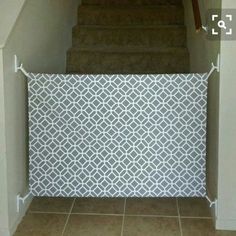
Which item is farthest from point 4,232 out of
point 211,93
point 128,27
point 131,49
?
point 128,27

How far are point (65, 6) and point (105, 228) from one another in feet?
7.06

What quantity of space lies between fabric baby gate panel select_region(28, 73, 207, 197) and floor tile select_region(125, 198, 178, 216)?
0.43ft

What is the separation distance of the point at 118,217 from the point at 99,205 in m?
0.21

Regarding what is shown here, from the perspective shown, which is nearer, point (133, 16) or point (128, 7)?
point (133, 16)

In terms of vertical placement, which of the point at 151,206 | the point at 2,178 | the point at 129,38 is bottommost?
the point at 151,206

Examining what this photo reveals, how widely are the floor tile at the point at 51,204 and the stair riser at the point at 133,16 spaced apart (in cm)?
A: 197

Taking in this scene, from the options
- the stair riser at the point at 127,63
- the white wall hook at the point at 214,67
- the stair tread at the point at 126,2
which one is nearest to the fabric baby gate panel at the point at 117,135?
the white wall hook at the point at 214,67

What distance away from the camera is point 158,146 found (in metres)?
2.65

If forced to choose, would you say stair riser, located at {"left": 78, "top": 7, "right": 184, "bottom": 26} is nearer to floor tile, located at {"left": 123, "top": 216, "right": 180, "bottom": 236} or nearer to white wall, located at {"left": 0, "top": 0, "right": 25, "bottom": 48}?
white wall, located at {"left": 0, "top": 0, "right": 25, "bottom": 48}

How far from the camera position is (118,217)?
271 cm

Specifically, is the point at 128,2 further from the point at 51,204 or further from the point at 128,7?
the point at 51,204

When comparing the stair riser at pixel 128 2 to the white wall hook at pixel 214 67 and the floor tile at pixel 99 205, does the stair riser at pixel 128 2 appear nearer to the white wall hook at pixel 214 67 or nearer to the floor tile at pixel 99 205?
the white wall hook at pixel 214 67

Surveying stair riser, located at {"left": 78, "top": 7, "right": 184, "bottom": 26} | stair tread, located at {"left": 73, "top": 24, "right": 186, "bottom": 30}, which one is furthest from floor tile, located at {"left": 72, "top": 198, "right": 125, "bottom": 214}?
stair riser, located at {"left": 78, "top": 7, "right": 184, "bottom": 26}

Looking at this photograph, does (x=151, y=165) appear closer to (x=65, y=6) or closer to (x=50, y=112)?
(x=50, y=112)
